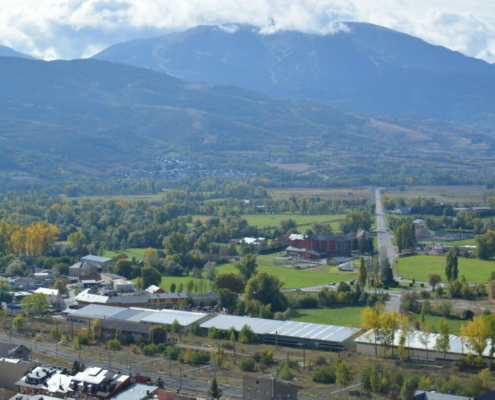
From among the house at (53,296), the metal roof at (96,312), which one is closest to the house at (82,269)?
the house at (53,296)

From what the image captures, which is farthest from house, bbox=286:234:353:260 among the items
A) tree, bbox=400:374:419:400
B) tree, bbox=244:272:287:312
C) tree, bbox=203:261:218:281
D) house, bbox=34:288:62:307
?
tree, bbox=400:374:419:400

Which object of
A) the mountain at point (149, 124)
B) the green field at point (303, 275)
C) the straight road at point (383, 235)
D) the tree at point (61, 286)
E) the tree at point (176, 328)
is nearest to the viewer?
the tree at point (176, 328)

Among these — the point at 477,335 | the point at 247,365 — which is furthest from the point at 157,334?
the point at 477,335

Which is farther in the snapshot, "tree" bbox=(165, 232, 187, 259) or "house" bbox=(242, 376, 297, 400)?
"tree" bbox=(165, 232, 187, 259)

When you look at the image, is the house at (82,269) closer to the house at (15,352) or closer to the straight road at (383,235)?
the straight road at (383,235)

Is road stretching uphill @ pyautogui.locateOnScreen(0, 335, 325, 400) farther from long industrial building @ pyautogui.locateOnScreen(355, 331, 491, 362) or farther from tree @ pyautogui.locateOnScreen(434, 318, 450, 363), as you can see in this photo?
tree @ pyautogui.locateOnScreen(434, 318, 450, 363)

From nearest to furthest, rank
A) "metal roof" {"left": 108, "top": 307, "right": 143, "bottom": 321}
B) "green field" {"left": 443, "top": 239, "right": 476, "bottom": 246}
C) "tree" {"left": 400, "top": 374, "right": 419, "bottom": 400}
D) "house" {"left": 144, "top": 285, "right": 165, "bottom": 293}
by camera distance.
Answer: "tree" {"left": 400, "top": 374, "right": 419, "bottom": 400}, "metal roof" {"left": 108, "top": 307, "right": 143, "bottom": 321}, "house" {"left": 144, "top": 285, "right": 165, "bottom": 293}, "green field" {"left": 443, "top": 239, "right": 476, "bottom": 246}

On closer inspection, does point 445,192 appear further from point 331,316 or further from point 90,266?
point 331,316
